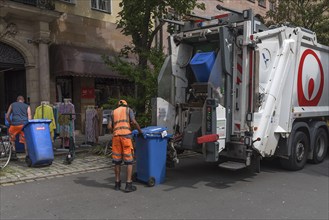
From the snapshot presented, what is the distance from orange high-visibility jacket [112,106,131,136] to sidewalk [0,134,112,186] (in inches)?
75.4

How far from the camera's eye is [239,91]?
22.0 ft

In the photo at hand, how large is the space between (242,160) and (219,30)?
233cm

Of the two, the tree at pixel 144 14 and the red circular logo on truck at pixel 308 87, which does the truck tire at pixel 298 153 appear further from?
the tree at pixel 144 14

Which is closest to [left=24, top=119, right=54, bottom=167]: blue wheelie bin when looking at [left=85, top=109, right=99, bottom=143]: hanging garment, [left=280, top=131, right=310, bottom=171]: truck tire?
[left=85, top=109, right=99, bottom=143]: hanging garment

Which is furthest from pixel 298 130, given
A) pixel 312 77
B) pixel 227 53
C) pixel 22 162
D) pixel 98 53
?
pixel 98 53

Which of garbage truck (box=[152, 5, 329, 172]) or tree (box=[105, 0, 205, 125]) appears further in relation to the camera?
tree (box=[105, 0, 205, 125])

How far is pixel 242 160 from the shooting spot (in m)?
6.73

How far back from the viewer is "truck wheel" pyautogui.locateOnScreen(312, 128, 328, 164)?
8533 millimetres

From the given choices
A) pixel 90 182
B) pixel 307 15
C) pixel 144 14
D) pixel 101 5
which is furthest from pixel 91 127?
pixel 307 15

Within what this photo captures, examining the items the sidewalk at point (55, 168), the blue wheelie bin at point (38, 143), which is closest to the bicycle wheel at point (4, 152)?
the sidewalk at point (55, 168)

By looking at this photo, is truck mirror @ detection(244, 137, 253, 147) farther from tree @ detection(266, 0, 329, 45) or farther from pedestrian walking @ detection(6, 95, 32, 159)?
tree @ detection(266, 0, 329, 45)

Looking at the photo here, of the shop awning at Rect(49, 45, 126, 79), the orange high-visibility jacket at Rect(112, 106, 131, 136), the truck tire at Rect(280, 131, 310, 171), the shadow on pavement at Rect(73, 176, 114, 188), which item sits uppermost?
the shop awning at Rect(49, 45, 126, 79)

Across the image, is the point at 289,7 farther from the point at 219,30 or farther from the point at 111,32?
the point at 219,30

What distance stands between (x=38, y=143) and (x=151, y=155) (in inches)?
111
